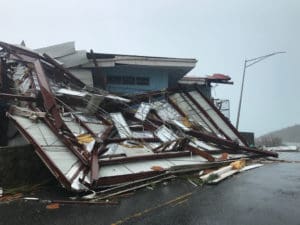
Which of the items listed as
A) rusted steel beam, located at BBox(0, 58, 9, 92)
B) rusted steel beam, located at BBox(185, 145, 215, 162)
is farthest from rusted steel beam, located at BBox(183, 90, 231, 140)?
rusted steel beam, located at BBox(0, 58, 9, 92)

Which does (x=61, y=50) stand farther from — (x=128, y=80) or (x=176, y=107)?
(x=176, y=107)

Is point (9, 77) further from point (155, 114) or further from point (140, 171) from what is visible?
point (140, 171)

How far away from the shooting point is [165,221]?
5594 millimetres

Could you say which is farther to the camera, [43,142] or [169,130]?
[169,130]

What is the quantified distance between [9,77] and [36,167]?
20.0 feet

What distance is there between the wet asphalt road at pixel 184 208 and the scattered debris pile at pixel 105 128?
36.6 inches

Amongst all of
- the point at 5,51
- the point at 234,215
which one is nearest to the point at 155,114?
the point at 5,51

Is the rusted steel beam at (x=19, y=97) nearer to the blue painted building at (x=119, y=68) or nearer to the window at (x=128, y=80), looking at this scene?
the blue painted building at (x=119, y=68)

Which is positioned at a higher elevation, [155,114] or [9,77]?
[9,77]

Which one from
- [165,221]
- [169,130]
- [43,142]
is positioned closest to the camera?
[165,221]

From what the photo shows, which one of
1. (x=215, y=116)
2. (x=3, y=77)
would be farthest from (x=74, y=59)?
(x=215, y=116)

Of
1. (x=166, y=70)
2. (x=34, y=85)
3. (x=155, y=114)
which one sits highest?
(x=166, y=70)

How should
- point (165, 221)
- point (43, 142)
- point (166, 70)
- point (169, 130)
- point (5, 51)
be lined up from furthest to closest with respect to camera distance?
point (166, 70), point (5, 51), point (169, 130), point (43, 142), point (165, 221)

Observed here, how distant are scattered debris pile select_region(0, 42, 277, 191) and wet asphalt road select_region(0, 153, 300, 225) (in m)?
0.93
